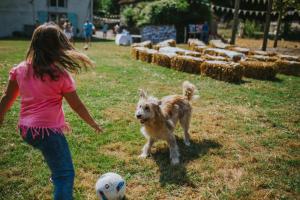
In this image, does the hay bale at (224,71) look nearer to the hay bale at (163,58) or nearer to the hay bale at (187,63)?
the hay bale at (187,63)

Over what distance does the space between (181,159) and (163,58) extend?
11179mm

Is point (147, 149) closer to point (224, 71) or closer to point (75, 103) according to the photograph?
point (75, 103)

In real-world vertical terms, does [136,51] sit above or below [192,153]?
above

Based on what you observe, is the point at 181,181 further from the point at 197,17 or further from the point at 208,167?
the point at 197,17

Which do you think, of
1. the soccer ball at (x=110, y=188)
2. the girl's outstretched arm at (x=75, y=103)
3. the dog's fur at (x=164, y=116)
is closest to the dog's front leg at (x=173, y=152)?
the dog's fur at (x=164, y=116)

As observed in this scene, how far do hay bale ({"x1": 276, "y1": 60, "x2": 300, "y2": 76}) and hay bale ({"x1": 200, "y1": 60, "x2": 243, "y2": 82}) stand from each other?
12.5ft

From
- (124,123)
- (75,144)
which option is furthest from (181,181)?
(124,123)

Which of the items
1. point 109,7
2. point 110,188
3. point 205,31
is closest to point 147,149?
point 110,188

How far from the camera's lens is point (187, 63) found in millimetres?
15547

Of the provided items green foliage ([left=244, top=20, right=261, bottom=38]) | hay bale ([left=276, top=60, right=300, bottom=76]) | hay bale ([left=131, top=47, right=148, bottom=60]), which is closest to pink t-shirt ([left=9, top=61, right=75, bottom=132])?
hay bale ([left=276, top=60, right=300, bottom=76])

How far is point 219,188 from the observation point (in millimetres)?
5262

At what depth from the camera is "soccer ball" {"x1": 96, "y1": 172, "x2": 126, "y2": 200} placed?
4.54 metres

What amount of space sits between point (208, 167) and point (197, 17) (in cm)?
3340

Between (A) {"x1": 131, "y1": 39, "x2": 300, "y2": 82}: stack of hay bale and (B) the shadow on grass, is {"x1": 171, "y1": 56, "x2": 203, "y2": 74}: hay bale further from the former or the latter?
(B) the shadow on grass
